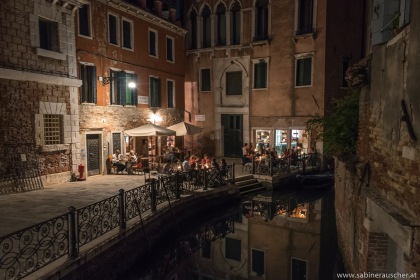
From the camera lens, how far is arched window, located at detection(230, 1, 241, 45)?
21.4m

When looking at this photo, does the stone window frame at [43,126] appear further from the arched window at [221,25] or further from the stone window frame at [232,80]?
the arched window at [221,25]

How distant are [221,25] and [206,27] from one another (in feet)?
3.75

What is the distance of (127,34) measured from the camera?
1780 centimetres

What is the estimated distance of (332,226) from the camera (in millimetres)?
11812

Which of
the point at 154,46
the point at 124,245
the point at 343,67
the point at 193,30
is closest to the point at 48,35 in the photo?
the point at 154,46

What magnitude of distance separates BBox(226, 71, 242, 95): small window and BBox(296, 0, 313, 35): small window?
4662mm

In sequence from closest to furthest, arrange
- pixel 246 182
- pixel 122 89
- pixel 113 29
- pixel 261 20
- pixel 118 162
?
pixel 246 182
pixel 118 162
pixel 113 29
pixel 122 89
pixel 261 20

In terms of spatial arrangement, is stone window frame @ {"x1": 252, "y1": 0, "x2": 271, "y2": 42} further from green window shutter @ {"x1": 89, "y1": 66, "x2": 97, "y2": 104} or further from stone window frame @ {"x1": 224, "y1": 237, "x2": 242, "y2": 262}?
stone window frame @ {"x1": 224, "y1": 237, "x2": 242, "y2": 262}

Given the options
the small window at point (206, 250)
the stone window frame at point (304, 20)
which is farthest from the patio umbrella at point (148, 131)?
the stone window frame at point (304, 20)

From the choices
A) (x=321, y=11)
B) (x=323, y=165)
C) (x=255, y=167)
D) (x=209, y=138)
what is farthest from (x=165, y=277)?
(x=321, y=11)

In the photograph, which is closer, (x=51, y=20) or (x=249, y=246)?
(x=249, y=246)

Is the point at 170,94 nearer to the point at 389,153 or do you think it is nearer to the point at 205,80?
the point at 205,80

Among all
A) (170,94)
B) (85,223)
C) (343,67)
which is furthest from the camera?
(170,94)

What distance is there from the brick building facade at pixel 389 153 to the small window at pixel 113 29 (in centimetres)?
1389
